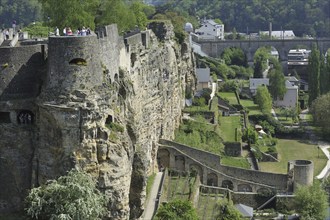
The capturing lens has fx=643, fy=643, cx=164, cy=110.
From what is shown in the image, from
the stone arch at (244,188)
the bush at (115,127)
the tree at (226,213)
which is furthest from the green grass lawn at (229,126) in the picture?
the bush at (115,127)

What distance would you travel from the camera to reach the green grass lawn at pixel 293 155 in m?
70.2

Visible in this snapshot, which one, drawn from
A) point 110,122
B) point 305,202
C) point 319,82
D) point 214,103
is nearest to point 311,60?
point 319,82

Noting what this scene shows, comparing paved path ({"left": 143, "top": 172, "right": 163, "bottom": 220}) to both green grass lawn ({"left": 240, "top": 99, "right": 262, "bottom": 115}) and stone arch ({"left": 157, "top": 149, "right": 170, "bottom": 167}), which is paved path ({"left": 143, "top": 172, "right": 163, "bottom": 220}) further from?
green grass lawn ({"left": 240, "top": 99, "right": 262, "bottom": 115})

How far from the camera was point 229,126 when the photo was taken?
79375 millimetres

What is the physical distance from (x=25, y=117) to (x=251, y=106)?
66.5 m

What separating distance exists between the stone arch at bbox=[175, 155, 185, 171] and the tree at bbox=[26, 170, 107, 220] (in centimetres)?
2582

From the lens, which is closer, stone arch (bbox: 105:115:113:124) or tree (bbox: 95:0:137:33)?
stone arch (bbox: 105:115:113:124)

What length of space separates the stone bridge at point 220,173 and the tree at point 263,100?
33202 mm

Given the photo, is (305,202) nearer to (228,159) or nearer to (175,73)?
(228,159)

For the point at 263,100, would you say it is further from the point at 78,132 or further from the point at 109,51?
the point at 78,132

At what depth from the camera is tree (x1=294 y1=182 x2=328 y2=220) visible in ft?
184

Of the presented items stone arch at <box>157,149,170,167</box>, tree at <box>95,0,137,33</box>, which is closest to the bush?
stone arch at <box>157,149,170,167</box>

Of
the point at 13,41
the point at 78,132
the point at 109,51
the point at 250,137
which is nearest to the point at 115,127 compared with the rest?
the point at 78,132

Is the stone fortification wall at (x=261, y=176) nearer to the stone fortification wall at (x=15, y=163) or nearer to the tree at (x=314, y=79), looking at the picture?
the stone fortification wall at (x=15, y=163)
